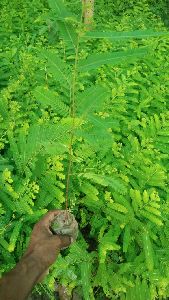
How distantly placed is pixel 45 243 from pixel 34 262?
109 mm

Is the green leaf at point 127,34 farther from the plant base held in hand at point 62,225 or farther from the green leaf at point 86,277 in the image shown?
the green leaf at point 86,277

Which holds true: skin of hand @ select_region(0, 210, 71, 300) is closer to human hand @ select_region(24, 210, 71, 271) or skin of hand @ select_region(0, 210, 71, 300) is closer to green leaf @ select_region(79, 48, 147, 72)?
human hand @ select_region(24, 210, 71, 271)

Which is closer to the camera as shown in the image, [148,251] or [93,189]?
[148,251]

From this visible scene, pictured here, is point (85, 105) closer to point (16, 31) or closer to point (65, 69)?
point (65, 69)

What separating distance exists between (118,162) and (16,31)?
3684 mm

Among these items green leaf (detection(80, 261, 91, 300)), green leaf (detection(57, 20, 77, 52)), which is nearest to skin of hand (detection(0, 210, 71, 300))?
green leaf (detection(57, 20, 77, 52))

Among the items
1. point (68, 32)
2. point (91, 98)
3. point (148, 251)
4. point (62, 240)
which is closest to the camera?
point (68, 32)

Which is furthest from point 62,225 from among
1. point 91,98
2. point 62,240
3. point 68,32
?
point 68,32

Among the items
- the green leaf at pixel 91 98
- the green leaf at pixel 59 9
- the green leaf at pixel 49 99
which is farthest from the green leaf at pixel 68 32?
the green leaf at pixel 49 99

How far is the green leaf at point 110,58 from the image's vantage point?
4.97 feet

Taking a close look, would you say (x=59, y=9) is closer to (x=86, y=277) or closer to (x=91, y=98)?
(x=91, y=98)

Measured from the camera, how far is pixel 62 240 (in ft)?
5.43

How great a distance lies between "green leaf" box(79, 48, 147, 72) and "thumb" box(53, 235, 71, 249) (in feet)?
2.60

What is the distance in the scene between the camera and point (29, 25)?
6.21 metres
